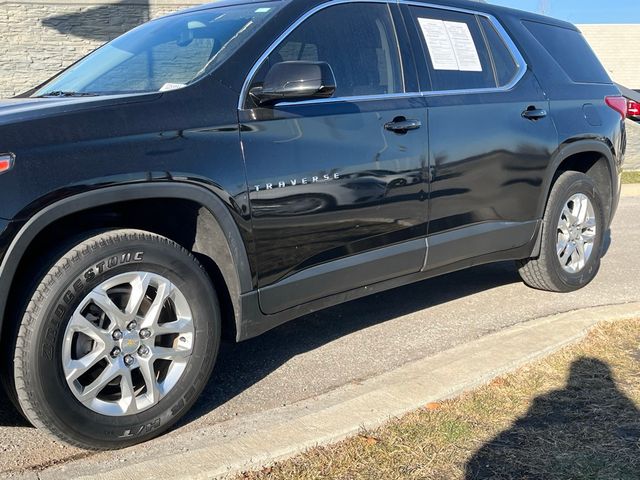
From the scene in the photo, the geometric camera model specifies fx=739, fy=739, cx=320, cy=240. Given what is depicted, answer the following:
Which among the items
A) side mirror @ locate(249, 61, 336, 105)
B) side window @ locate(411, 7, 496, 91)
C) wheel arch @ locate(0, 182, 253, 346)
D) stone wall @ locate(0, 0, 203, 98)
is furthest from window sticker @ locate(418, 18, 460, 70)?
stone wall @ locate(0, 0, 203, 98)

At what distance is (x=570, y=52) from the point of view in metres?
5.42

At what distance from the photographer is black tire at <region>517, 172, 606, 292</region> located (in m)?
5.02

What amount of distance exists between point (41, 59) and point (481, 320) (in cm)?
1196

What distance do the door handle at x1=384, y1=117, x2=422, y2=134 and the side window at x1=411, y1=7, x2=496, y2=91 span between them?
38cm

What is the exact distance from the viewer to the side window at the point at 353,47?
3.66 meters

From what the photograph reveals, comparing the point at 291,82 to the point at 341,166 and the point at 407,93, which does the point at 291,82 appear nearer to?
the point at 341,166

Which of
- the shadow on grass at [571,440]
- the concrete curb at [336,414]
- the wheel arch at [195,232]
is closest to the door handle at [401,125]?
the wheel arch at [195,232]

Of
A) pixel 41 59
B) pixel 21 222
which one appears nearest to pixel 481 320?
pixel 21 222

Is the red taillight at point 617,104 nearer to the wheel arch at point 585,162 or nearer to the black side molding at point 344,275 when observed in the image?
the wheel arch at point 585,162

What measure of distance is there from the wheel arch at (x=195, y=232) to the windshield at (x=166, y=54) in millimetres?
545

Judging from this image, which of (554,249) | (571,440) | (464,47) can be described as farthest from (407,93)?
(571,440)

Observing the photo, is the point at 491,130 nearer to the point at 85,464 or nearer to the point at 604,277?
the point at 604,277

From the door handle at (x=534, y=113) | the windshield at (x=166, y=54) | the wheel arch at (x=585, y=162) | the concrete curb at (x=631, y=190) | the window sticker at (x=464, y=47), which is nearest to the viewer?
the windshield at (x=166, y=54)

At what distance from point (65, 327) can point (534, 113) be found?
3232 mm
